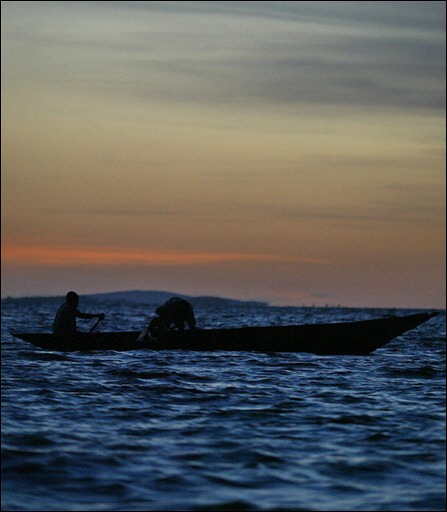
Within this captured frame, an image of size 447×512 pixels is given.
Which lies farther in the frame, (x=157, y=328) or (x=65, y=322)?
(x=157, y=328)

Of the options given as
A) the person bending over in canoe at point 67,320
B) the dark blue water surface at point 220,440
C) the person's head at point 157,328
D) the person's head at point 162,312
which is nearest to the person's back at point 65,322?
the person bending over in canoe at point 67,320

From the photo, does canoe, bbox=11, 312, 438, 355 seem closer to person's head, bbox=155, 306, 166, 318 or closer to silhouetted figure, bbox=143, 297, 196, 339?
silhouetted figure, bbox=143, 297, 196, 339

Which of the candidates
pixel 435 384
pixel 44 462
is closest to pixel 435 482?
pixel 44 462

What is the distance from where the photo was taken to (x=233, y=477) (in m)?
10.8

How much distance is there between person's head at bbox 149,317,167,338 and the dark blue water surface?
4.12 m

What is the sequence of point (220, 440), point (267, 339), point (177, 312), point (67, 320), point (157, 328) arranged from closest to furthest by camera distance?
point (220, 440), point (67, 320), point (157, 328), point (177, 312), point (267, 339)

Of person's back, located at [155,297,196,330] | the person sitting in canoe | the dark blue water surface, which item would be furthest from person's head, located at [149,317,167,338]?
the dark blue water surface

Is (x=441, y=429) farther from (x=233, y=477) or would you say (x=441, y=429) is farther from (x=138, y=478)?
(x=138, y=478)

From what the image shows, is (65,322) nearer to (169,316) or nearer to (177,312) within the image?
(169,316)

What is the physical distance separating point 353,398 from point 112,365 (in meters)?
7.88

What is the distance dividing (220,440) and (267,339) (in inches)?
562

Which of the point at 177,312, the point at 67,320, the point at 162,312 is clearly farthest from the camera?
the point at 177,312

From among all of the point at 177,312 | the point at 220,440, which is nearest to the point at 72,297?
the point at 177,312

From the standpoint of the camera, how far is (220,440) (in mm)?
12898
